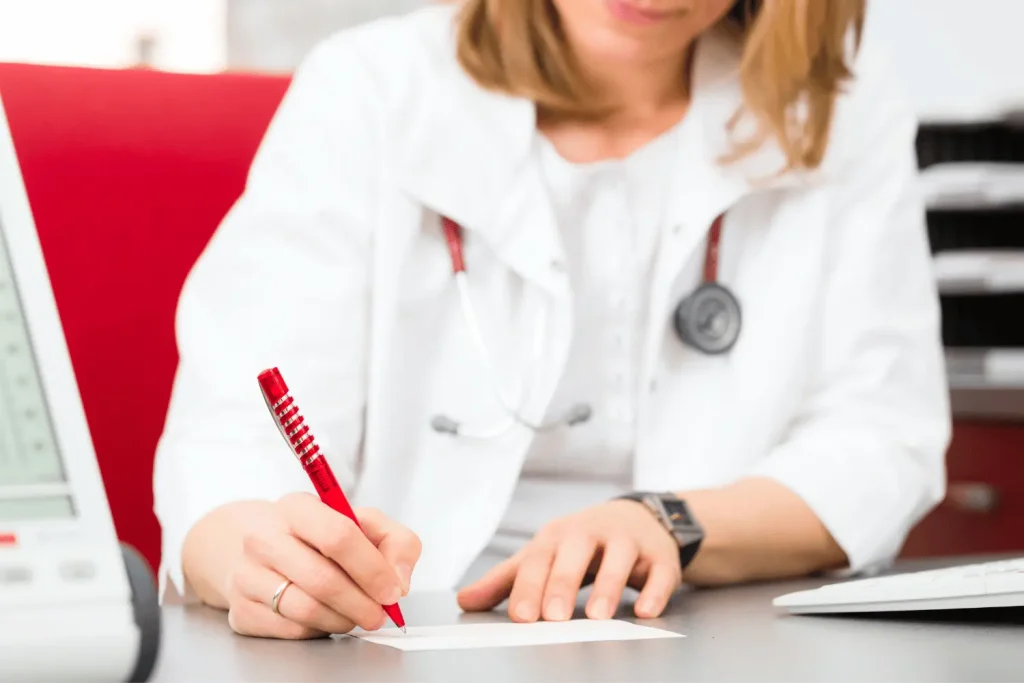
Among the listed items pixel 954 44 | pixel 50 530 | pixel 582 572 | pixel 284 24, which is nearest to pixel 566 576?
pixel 582 572

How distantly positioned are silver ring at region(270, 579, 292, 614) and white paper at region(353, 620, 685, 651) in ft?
0.13

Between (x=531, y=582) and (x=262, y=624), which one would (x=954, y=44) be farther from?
(x=262, y=624)

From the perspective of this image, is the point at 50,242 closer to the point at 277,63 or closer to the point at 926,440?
the point at 926,440

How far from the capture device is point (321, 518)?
21.1 inches

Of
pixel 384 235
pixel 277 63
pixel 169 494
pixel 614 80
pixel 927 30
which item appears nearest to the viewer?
pixel 169 494

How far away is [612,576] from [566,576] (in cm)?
3

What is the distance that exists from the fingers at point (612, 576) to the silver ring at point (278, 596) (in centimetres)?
17

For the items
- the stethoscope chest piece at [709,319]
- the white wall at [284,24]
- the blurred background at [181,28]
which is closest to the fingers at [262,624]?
the stethoscope chest piece at [709,319]

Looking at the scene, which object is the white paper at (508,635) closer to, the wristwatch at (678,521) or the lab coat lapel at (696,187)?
the wristwatch at (678,521)

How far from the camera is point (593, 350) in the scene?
3.28 feet

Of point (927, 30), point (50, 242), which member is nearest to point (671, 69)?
point (50, 242)

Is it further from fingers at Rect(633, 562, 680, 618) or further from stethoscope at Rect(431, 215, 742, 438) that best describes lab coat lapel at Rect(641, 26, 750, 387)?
fingers at Rect(633, 562, 680, 618)

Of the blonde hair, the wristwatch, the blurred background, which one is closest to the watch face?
the wristwatch

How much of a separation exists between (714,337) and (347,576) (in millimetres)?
534
